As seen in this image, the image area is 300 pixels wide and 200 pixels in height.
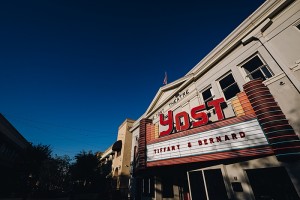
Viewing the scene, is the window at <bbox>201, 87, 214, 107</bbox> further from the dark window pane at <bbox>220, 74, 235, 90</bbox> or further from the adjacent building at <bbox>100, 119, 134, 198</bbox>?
the adjacent building at <bbox>100, 119, 134, 198</bbox>

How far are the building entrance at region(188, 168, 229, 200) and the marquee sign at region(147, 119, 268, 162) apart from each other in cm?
202

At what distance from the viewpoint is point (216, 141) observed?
749 centimetres

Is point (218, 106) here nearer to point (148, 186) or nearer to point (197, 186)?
point (197, 186)

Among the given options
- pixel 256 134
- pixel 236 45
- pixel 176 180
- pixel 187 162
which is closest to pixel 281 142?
pixel 256 134

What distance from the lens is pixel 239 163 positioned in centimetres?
760

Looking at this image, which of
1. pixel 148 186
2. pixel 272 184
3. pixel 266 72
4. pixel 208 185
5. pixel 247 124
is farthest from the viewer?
pixel 148 186

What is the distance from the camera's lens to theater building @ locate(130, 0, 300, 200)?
20.0ft

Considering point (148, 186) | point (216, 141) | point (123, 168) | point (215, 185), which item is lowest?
point (215, 185)

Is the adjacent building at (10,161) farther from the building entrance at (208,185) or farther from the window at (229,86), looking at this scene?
the window at (229,86)

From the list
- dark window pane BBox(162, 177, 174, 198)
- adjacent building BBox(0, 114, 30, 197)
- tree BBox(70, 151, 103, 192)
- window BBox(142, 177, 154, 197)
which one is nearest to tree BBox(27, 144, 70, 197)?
adjacent building BBox(0, 114, 30, 197)

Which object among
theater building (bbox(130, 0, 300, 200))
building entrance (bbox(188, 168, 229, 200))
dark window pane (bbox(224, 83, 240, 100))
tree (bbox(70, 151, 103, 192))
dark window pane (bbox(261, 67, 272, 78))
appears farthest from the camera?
tree (bbox(70, 151, 103, 192))

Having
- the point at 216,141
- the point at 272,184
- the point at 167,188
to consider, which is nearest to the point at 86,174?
the point at 167,188

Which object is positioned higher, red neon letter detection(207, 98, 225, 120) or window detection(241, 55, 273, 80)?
window detection(241, 55, 273, 80)

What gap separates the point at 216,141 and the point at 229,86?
4422 mm
